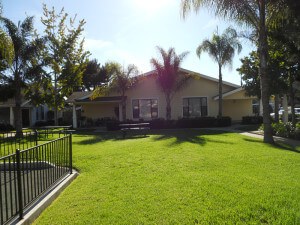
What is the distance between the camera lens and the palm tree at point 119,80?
58.1ft

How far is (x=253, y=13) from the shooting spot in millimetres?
9203

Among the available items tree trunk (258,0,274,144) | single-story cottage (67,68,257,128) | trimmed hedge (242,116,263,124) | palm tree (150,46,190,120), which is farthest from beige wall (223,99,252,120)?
tree trunk (258,0,274,144)

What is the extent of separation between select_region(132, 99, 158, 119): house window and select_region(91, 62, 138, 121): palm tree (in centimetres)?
175

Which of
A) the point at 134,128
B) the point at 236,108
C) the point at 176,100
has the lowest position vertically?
the point at 134,128

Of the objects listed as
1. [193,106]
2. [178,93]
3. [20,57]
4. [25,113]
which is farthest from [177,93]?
[25,113]

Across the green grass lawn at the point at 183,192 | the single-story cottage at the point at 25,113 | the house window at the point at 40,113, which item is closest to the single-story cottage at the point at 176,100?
the single-story cottage at the point at 25,113

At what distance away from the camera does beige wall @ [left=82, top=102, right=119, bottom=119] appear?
22.1m

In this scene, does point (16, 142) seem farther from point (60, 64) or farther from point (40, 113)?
point (40, 113)

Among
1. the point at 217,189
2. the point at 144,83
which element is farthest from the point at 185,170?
the point at 144,83

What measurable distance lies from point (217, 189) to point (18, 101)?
606 inches

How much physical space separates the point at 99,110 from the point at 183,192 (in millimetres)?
19412

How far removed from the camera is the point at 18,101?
575 inches

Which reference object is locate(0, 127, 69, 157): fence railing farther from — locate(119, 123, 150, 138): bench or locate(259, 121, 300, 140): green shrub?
locate(259, 121, 300, 140): green shrub

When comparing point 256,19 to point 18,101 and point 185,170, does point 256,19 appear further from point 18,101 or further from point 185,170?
point 18,101
